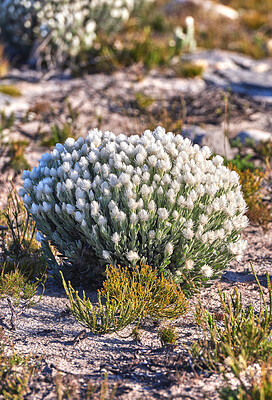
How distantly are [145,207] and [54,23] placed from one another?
648 cm

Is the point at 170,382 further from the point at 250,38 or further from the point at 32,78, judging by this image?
the point at 250,38

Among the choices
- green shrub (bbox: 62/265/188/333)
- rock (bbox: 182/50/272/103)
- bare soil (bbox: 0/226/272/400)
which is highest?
rock (bbox: 182/50/272/103)

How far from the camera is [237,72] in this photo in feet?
30.8

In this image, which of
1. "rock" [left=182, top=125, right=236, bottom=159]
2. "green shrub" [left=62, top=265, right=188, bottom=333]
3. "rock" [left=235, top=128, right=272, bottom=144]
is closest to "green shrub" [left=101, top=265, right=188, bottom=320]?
"green shrub" [left=62, top=265, right=188, bottom=333]

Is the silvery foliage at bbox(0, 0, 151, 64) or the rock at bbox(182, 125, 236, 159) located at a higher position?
the silvery foliage at bbox(0, 0, 151, 64)

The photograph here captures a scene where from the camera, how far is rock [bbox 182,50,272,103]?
8609 mm

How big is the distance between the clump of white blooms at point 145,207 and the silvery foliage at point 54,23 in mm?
5896

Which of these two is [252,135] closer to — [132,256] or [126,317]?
[132,256]

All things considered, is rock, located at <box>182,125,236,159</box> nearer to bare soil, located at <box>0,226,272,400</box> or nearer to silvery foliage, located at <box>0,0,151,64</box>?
bare soil, located at <box>0,226,272,400</box>

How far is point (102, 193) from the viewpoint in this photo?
342 cm

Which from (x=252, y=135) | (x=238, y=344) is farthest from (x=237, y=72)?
(x=238, y=344)

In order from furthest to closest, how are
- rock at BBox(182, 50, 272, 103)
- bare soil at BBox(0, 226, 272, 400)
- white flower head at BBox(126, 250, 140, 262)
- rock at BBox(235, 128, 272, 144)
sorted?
rock at BBox(182, 50, 272, 103) < rock at BBox(235, 128, 272, 144) < white flower head at BBox(126, 250, 140, 262) < bare soil at BBox(0, 226, 272, 400)

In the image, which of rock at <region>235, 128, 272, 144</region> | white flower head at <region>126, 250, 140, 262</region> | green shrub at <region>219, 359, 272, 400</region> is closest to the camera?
green shrub at <region>219, 359, 272, 400</region>

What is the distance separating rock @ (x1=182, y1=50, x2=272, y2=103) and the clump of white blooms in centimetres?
495
